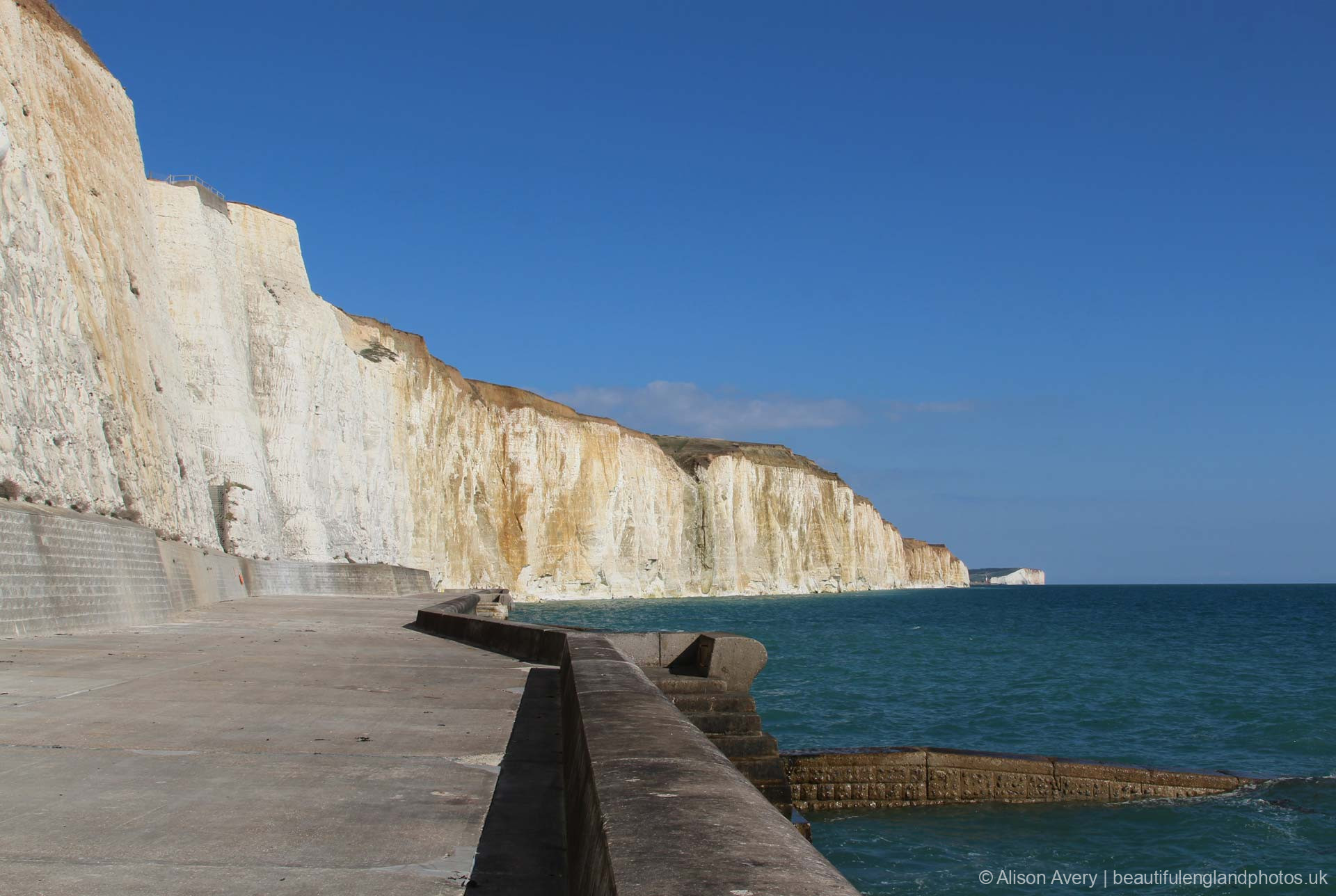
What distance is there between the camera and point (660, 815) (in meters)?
3.01

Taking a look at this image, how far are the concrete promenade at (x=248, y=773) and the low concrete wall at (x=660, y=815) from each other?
429 mm

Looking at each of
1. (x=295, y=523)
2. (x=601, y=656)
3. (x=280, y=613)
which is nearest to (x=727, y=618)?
(x=295, y=523)

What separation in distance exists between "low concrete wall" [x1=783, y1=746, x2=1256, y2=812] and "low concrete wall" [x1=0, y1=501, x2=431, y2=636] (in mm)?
8974

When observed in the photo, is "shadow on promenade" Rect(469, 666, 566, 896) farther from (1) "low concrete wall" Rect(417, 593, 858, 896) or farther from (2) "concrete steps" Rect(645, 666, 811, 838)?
(2) "concrete steps" Rect(645, 666, 811, 838)

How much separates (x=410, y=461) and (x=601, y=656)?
5401 cm

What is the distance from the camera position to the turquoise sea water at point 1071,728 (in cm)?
1077

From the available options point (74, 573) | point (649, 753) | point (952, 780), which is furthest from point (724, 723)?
point (74, 573)

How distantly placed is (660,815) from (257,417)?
3703 centimetres

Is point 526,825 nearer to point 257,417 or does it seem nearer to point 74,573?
point 74,573

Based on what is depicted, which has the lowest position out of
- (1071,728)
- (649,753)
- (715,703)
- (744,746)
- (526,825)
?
Answer: (1071,728)

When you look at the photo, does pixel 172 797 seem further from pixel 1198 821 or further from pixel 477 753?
pixel 1198 821

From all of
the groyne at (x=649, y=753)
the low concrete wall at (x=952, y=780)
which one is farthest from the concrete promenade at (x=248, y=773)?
the low concrete wall at (x=952, y=780)

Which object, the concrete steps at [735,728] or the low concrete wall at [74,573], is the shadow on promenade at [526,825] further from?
the low concrete wall at [74,573]

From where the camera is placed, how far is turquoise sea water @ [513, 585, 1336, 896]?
1077cm
